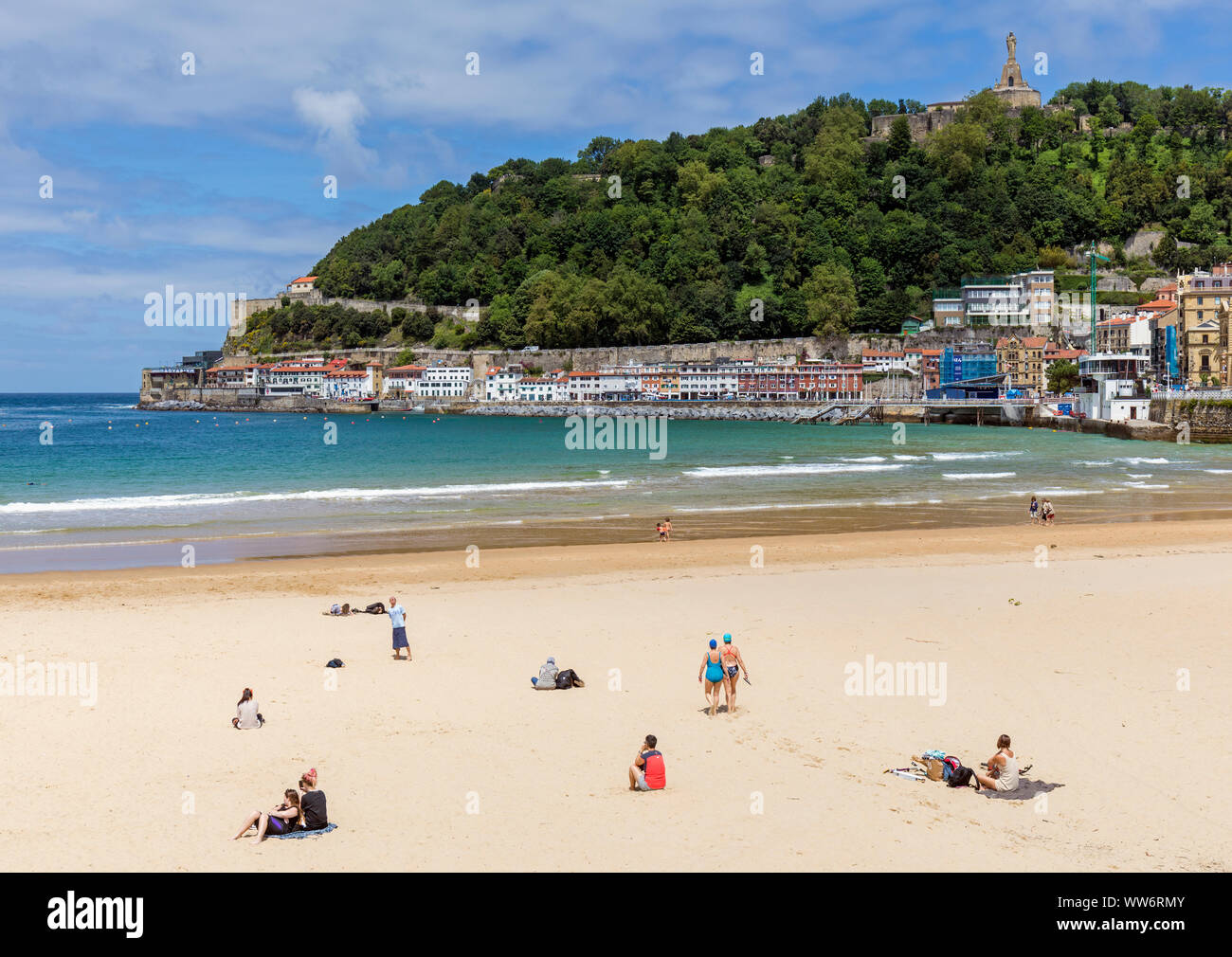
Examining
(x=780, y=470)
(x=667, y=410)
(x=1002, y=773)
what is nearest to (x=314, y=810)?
(x=1002, y=773)

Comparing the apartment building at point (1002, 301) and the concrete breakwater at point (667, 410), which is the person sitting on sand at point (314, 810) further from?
the apartment building at point (1002, 301)

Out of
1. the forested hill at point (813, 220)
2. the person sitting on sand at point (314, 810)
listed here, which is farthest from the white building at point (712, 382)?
the person sitting on sand at point (314, 810)

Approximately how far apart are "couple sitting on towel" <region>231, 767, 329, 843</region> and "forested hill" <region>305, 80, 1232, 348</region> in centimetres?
11840

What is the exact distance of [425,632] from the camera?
1389 cm

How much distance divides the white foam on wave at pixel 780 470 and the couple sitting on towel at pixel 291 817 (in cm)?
3296

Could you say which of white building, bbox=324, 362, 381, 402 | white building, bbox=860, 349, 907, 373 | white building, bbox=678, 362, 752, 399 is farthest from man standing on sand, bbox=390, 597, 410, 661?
white building, bbox=324, 362, 381, 402

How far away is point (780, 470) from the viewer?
41.7 m

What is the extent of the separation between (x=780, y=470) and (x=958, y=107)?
133 m

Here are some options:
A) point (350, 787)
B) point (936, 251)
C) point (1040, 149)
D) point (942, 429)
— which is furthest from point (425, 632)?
point (1040, 149)

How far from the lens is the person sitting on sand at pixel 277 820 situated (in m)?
7.18

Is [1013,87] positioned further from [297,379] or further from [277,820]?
[277,820]

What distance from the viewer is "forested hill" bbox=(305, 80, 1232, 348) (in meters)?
126

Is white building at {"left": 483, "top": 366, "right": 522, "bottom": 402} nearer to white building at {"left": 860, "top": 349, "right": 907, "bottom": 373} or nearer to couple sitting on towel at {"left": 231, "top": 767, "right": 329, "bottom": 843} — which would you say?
white building at {"left": 860, "top": 349, "right": 907, "bottom": 373}
